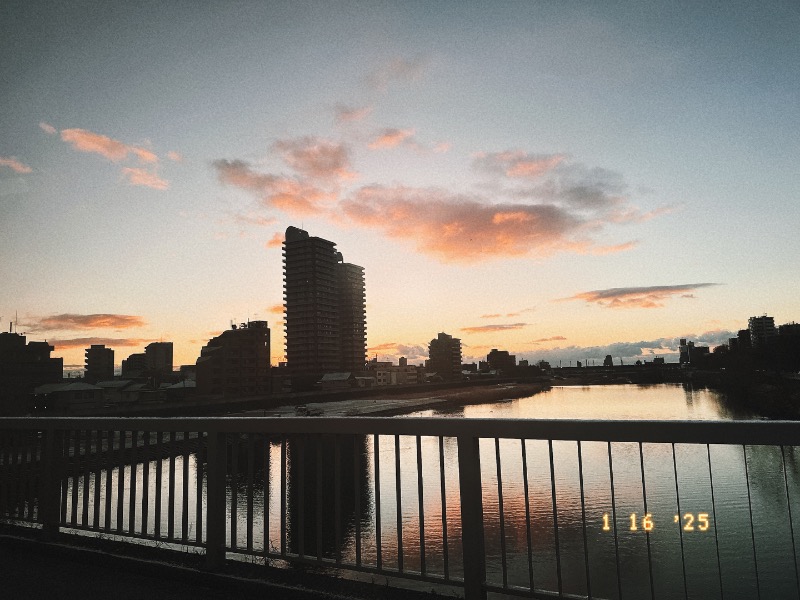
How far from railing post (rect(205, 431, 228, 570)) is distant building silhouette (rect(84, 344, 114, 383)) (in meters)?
200

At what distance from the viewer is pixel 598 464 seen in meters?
32.9

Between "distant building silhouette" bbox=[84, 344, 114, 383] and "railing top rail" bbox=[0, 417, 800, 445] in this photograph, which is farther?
"distant building silhouette" bbox=[84, 344, 114, 383]

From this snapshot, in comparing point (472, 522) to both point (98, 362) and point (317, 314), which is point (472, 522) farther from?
point (98, 362)

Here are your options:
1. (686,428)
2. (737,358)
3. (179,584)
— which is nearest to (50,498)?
(179,584)

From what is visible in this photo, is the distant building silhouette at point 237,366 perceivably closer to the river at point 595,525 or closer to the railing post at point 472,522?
the river at point 595,525

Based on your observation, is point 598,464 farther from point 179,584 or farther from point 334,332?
point 334,332

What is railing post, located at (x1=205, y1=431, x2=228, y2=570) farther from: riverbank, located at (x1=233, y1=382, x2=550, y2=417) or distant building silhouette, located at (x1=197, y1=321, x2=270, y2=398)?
distant building silhouette, located at (x1=197, y1=321, x2=270, y2=398)

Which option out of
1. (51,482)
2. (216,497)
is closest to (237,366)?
(51,482)

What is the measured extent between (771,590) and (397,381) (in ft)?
480

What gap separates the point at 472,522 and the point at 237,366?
100591 mm

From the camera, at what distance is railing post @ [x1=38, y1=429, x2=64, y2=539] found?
4691 millimetres

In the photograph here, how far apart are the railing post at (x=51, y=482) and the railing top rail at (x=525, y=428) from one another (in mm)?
944

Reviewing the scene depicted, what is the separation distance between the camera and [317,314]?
16738 centimetres

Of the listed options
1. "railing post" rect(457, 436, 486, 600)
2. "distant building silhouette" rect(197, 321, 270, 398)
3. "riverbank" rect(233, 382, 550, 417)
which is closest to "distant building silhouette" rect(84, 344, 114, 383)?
"distant building silhouette" rect(197, 321, 270, 398)
